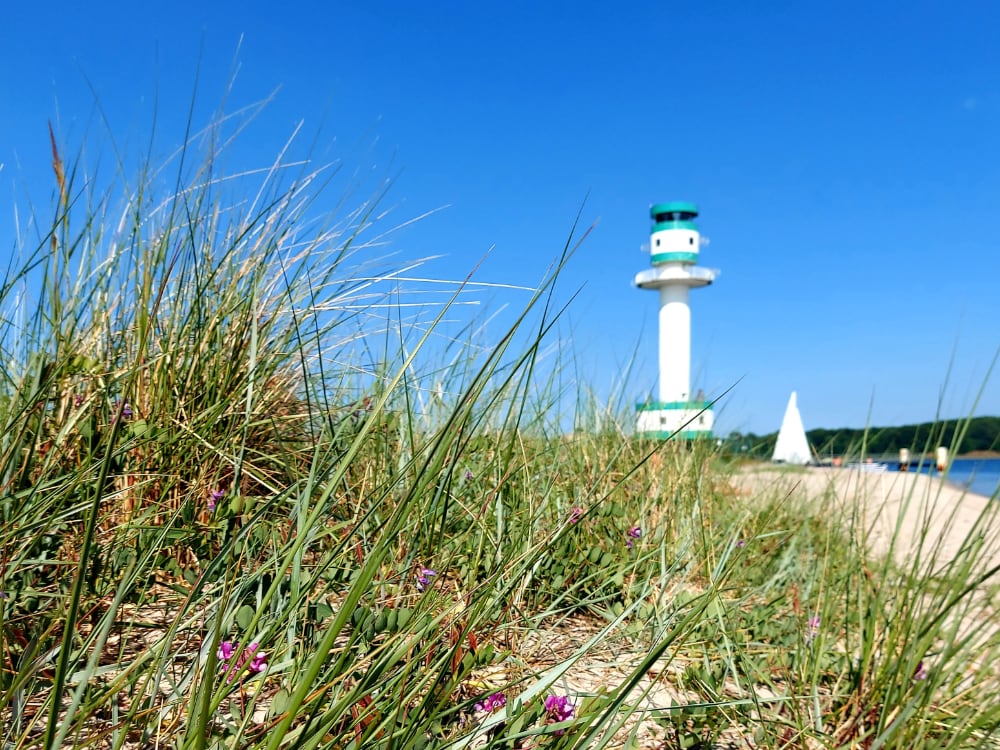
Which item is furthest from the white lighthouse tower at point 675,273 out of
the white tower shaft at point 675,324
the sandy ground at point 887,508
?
the sandy ground at point 887,508

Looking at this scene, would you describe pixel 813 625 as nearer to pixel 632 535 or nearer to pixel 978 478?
pixel 632 535

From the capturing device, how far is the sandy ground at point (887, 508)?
1.56 m

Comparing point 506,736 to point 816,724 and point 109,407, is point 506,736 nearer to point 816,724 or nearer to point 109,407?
point 816,724

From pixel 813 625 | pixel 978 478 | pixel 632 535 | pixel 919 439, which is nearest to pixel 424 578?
pixel 632 535

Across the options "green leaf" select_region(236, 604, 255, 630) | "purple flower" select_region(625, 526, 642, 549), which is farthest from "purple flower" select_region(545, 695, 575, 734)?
"purple flower" select_region(625, 526, 642, 549)

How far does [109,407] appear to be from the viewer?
5.66 feet

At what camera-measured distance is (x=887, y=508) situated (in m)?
5.05

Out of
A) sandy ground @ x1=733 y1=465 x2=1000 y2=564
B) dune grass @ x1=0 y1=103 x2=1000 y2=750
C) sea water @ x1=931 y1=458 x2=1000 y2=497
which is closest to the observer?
dune grass @ x1=0 y1=103 x2=1000 y2=750

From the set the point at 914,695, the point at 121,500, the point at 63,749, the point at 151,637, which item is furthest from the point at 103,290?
the point at 914,695

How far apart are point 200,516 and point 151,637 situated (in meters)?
0.36

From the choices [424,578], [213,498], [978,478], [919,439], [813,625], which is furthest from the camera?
[978,478]

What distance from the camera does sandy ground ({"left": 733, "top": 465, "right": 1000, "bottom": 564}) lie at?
1562mm

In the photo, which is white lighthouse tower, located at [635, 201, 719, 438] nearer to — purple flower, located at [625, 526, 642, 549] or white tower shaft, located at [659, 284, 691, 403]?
white tower shaft, located at [659, 284, 691, 403]

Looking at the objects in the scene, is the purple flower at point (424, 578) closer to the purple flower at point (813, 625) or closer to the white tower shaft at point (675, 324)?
the purple flower at point (813, 625)
